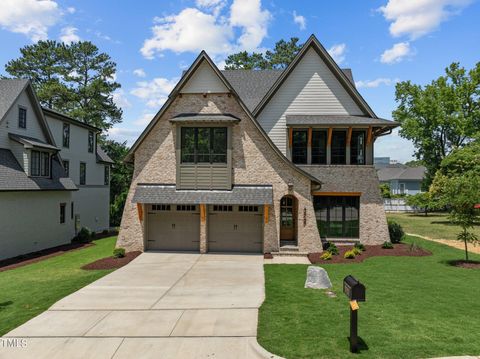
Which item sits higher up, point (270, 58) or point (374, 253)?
point (270, 58)

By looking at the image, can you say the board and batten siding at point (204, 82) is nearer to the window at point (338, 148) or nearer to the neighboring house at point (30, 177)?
the window at point (338, 148)

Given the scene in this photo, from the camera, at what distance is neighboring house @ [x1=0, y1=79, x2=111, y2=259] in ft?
Result: 66.4

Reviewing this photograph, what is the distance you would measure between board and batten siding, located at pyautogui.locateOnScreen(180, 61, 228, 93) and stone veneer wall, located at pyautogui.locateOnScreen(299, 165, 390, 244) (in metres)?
8.12

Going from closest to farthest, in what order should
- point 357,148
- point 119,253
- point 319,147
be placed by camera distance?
point 119,253, point 357,148, point 319,147

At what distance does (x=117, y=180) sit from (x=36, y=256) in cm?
2266

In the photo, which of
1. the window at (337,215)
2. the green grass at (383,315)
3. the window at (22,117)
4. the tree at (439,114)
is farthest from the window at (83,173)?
the tree at (439,114)

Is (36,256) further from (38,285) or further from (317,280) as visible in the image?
(317,280)

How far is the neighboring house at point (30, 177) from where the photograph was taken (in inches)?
797

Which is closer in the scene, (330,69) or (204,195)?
(204,195)

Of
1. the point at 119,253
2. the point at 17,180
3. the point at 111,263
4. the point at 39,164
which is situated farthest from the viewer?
the point at 39,164

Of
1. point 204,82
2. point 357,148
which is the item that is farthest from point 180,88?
point 357,148

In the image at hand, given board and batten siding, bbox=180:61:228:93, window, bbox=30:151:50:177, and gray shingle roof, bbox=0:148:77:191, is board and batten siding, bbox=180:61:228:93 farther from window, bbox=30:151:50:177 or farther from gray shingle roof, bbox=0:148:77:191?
window, bbox=30:151:50:177

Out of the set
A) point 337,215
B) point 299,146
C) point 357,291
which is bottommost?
point 357,291

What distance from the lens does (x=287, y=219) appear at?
67.9 ft
